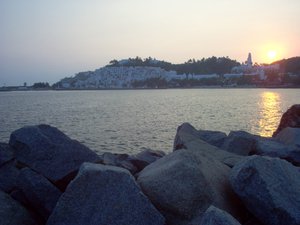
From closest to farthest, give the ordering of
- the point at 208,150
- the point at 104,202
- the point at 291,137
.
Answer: the point at 104,202
the point at 208,150
the point at 291,137

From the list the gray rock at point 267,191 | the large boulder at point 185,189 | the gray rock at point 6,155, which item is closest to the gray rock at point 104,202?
the large boulder at point 185,189

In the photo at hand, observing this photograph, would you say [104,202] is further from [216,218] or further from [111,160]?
[111,160]

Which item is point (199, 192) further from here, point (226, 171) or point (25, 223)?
point (25, 223)

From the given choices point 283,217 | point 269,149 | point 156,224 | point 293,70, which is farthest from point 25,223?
point 293,70

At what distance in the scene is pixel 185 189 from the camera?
586 centimetres

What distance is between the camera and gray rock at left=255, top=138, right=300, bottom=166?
9.65 meters

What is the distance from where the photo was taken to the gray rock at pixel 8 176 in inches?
286

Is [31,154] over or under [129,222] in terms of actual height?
over

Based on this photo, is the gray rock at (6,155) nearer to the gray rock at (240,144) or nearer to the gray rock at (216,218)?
the gray rock at (216,218)

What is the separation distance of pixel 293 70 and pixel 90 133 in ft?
530

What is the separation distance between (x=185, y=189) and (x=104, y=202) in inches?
45.1

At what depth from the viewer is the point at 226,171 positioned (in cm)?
723

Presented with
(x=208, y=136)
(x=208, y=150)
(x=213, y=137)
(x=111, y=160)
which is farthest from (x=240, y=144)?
(x=111, y=160)

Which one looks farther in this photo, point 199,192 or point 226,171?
point 226,171
